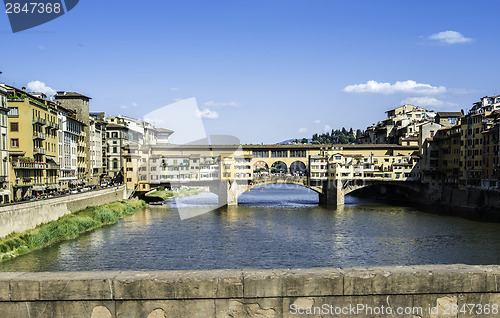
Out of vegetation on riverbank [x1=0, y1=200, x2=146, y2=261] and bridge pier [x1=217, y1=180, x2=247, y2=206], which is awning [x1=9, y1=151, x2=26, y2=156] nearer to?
vegetation on riverbank [x1=0, y1=200, x2=146, y2=261]

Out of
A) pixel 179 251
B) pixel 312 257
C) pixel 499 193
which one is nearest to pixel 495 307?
pixel 312 257

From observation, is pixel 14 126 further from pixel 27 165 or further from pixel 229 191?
pixel 229 191

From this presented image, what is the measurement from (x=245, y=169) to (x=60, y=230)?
44968 millimetres

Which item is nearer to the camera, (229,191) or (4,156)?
(4,156)

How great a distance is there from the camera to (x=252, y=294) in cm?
715

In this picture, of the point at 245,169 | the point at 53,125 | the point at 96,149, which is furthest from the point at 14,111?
the point at 245,169

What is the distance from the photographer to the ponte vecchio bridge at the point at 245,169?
263 ft

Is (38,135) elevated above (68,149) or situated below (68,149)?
above

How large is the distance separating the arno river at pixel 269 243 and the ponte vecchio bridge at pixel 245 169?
1937 centimetres

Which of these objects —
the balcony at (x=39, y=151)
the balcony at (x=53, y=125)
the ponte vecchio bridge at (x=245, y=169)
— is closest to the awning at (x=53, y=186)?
the balcony at (x=39, y=151)

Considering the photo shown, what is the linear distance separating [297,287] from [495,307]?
2.98 metres

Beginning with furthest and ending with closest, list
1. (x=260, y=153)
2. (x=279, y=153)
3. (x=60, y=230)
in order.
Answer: (x=279, y=153) < (x=260, y=153) < (x=60, y=230)

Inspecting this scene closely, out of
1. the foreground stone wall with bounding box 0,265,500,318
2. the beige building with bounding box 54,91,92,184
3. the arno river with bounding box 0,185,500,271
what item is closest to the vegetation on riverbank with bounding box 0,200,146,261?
the arno river with bounding box 0,185,500,271

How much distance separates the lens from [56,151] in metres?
62.6
